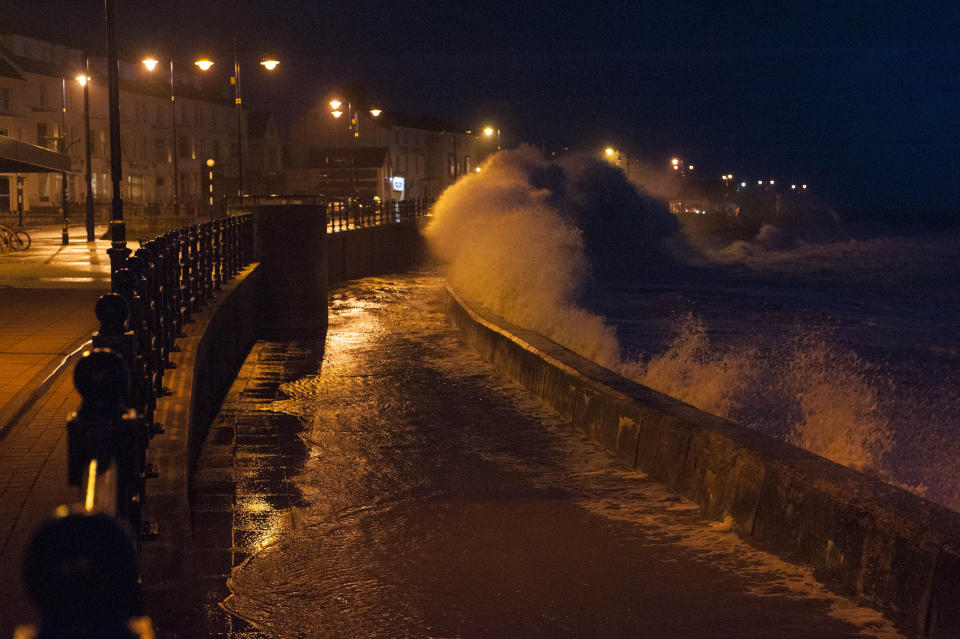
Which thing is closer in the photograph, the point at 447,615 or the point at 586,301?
the point at 447,615

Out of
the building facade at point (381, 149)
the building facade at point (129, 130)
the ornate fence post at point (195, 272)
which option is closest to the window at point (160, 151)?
the building facade at point (129, 130)

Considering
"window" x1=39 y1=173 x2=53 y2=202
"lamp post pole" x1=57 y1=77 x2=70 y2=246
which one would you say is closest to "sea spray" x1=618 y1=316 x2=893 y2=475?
"lamp post pole" x1=57 y1=77 x2=70 y2=246

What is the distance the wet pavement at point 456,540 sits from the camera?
4.84 meters

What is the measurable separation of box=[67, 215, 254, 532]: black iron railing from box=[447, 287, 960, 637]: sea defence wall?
3269mm

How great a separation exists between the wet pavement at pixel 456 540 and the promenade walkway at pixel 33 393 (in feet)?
2.75

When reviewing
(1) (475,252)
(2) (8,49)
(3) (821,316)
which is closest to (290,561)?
(1) (475,252)

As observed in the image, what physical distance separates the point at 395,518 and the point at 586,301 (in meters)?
22.7

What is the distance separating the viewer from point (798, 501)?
18.5 ft

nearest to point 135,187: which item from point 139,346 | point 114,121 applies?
point 114,121

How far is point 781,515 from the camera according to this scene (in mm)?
5781

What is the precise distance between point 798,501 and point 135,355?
11.3ft

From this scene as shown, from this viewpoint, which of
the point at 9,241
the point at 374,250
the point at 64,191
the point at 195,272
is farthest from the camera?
the point at 374,250

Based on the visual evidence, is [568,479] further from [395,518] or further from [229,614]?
[229,614]

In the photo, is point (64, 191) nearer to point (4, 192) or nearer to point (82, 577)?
point (4, 192)
